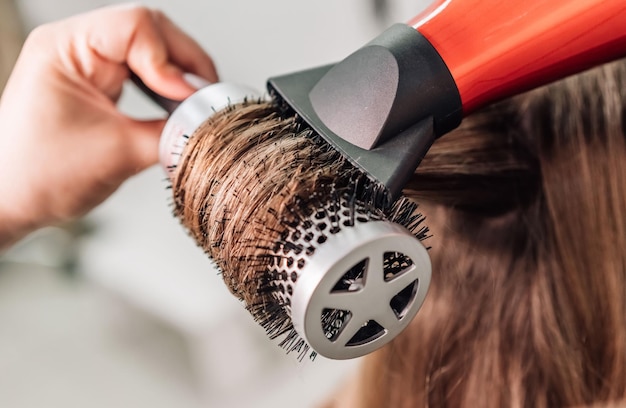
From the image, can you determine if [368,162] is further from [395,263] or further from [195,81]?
[195,81]

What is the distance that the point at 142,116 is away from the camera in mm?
641

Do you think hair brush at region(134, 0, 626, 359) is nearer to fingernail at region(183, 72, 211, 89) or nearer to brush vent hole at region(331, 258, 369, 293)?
brush vent hole at region(331, 258, 369, 293)

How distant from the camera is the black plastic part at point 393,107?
371mm

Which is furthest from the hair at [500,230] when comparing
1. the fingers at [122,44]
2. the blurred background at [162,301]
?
the blurred background at [162,301]

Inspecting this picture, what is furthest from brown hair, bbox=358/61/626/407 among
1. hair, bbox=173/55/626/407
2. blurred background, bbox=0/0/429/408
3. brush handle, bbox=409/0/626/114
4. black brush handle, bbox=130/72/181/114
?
blurred background, bbox=0/0/429/408

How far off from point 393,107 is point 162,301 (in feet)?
2.59

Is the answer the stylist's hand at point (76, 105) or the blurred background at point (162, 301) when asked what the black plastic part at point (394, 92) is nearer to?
the stylist's hand at point (76, 105)

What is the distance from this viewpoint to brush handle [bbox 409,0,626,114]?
368 mm

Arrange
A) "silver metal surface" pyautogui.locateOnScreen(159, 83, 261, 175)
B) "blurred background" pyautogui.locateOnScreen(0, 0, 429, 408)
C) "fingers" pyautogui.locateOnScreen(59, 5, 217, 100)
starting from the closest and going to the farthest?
"silver metal surface" pyautogui.locateOnScreen(159, 83, 261, 175) → "fingers" pyautogui.locateOnScreen(59, 5, 217, 100) → "blurred background" pyautogui.locateOnScreen(0, 0, 429, 408)

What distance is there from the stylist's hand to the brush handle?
0.27m

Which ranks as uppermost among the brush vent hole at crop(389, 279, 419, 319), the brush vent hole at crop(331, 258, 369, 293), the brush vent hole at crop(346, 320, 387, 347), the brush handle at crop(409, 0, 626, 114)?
the brush handle at crop(409, 0, 626, 114)

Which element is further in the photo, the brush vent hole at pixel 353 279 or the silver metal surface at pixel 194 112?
the silver metal surface at pixel 194 112

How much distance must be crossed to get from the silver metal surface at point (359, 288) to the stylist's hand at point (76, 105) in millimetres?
286

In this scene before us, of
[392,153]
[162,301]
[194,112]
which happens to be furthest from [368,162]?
[162,301]
